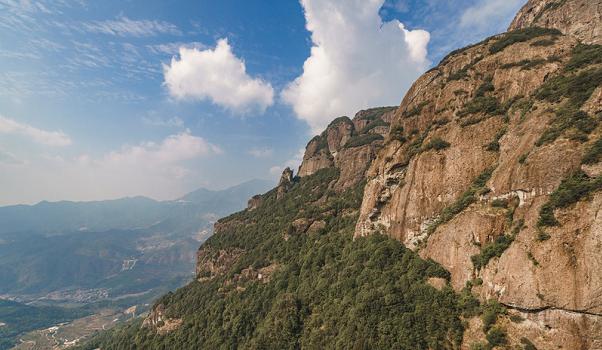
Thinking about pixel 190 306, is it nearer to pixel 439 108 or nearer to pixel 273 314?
pixel 273 314

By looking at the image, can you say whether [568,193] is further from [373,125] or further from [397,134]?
[373,125]

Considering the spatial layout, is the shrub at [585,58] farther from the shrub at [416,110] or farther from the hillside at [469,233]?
the shrub at [416,110]

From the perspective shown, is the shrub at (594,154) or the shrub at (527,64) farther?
the shrub at (527,64)

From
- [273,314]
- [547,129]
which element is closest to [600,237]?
[547,129]

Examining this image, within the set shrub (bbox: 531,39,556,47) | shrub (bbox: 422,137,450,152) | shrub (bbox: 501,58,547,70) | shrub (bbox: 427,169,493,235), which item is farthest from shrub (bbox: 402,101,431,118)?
shrub (bbox: 427,169,493,235)

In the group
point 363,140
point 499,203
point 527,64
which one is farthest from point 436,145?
point 363,140

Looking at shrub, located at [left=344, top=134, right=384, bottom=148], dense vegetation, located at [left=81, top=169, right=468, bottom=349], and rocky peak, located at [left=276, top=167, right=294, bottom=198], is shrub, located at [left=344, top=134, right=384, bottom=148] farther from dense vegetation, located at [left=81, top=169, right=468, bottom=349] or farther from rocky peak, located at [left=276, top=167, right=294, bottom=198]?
rocky peak, located at [left=276, top=167, right=294, bottom=198]

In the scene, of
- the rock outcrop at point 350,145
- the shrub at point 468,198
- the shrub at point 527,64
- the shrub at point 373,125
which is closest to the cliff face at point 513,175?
the shrub at point 468,198

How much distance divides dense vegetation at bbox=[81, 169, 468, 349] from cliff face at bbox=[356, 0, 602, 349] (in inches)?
226

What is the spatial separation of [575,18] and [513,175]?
5994 centimetres

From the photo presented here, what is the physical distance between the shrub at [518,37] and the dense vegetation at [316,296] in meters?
49.5

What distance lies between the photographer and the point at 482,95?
2472 inches

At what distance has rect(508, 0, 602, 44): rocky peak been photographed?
68.4 m

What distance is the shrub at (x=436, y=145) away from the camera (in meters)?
60.4
